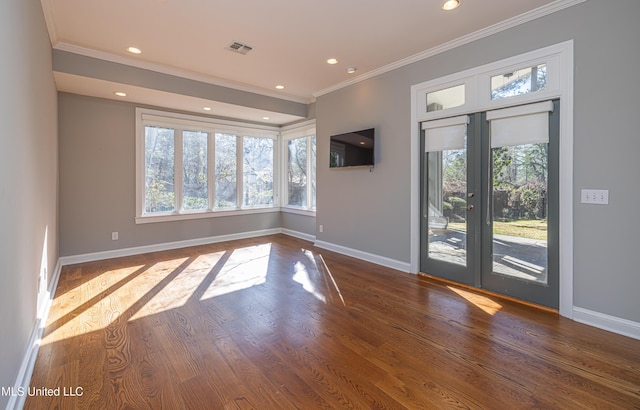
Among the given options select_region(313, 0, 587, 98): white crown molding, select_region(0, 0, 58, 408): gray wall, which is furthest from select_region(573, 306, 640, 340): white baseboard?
select_region(0, 0, 58, 408): gray wall

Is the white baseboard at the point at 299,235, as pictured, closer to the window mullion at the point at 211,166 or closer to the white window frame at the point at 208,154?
the white window frame at the point at 208,154

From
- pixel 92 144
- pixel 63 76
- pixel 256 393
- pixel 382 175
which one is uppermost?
pixel 63 76

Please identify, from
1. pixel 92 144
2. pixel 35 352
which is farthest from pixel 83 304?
pixel 92 144

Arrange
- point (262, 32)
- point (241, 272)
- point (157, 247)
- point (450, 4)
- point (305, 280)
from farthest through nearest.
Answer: point (157, 247)
point (241, 272)
point (305, 280)
point (262, 32)
point (450, 4)

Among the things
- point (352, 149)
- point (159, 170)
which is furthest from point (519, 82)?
point (159, 170)

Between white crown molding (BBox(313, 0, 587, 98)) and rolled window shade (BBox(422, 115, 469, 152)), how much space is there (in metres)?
0.83

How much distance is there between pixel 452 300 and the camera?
3.06 m

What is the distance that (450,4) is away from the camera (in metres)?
2.65

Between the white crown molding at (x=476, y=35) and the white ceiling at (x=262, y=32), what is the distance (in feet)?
0.05

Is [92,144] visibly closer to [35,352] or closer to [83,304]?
[83,304]

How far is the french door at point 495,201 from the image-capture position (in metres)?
2.81

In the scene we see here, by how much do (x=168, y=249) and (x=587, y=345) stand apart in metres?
5.67

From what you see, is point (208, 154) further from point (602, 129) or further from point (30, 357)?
point (602, 129)

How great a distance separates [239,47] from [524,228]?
3755mm
